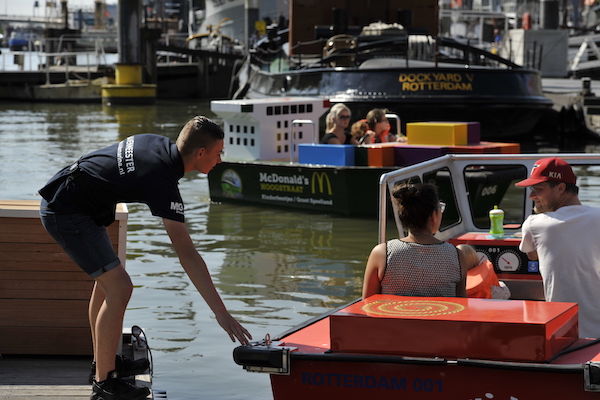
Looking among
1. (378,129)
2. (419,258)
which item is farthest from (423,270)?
(378,129)

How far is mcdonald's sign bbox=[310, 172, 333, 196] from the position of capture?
1457 cm

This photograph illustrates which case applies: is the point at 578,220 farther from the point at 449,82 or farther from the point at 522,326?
the point at 449,82

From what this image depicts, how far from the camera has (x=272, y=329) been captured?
898 cm

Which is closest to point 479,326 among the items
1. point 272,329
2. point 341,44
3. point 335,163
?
point 272,329

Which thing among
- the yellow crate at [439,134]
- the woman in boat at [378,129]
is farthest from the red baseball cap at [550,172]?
the woman in boat at [378,129]

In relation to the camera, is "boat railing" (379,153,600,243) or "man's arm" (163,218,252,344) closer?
"man's arm" (163,218,252,344)

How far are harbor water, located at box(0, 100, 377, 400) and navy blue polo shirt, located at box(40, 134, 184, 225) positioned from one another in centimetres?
196

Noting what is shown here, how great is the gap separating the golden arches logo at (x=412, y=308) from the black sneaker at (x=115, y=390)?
119cm

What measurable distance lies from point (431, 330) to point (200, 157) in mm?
1309

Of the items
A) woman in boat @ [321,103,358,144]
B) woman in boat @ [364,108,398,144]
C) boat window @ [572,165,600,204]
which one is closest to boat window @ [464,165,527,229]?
woman in boat @ [364,108,398,144]

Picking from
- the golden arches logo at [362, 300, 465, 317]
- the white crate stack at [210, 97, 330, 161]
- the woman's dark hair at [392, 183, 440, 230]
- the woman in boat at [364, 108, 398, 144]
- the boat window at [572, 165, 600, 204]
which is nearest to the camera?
the golden arches logo at [362, 300, 465, 317]

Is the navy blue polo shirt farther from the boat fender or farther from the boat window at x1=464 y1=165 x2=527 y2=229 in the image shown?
the boat window at x1=464 y1=165 x2=527 y2=229

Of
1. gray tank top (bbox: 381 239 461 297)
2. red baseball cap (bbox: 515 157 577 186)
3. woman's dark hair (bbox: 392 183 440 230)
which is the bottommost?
gray tank top (bbox: 381 239 461 297)

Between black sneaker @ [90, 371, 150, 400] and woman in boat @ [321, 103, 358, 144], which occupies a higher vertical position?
woman in boat @ [321, 103, 358, 144]
